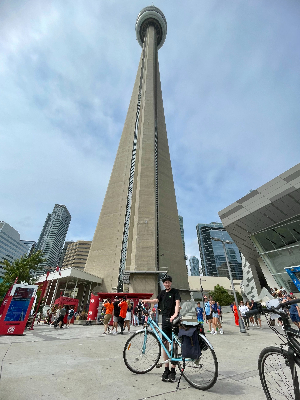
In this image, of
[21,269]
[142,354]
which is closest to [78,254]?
[21,269]

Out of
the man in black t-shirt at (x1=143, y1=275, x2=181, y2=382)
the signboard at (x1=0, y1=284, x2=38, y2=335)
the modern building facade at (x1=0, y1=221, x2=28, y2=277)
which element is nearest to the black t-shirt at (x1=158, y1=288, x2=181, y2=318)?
the man in black t-shirt at (x1=143, y1=275, x2=181, y2=382)

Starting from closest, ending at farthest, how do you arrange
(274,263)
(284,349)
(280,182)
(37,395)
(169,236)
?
(284,349), (37,395), (280,182), (274,263), (169,236)

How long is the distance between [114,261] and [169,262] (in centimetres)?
1061

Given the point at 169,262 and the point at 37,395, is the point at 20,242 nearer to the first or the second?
the point at 169,262

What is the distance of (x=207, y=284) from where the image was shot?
83.3 meters

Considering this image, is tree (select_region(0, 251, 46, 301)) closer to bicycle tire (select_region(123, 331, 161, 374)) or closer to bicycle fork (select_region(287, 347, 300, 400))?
bicycle tire (select_region(123, 331, 161, 374))

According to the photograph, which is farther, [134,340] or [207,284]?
[207,284]

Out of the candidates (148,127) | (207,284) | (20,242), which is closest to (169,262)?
(148,127)

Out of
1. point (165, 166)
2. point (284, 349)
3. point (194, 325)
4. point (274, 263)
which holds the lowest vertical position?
point (284, 349)

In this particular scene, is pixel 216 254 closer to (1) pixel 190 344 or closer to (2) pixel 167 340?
(2) pixel 167 340

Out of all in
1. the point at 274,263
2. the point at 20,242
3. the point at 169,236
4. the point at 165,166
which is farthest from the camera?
the point at 20,242

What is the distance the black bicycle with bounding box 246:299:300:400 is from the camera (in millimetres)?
2350

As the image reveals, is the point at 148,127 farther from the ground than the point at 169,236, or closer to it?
farther from the ground

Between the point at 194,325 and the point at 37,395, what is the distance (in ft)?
8.16
